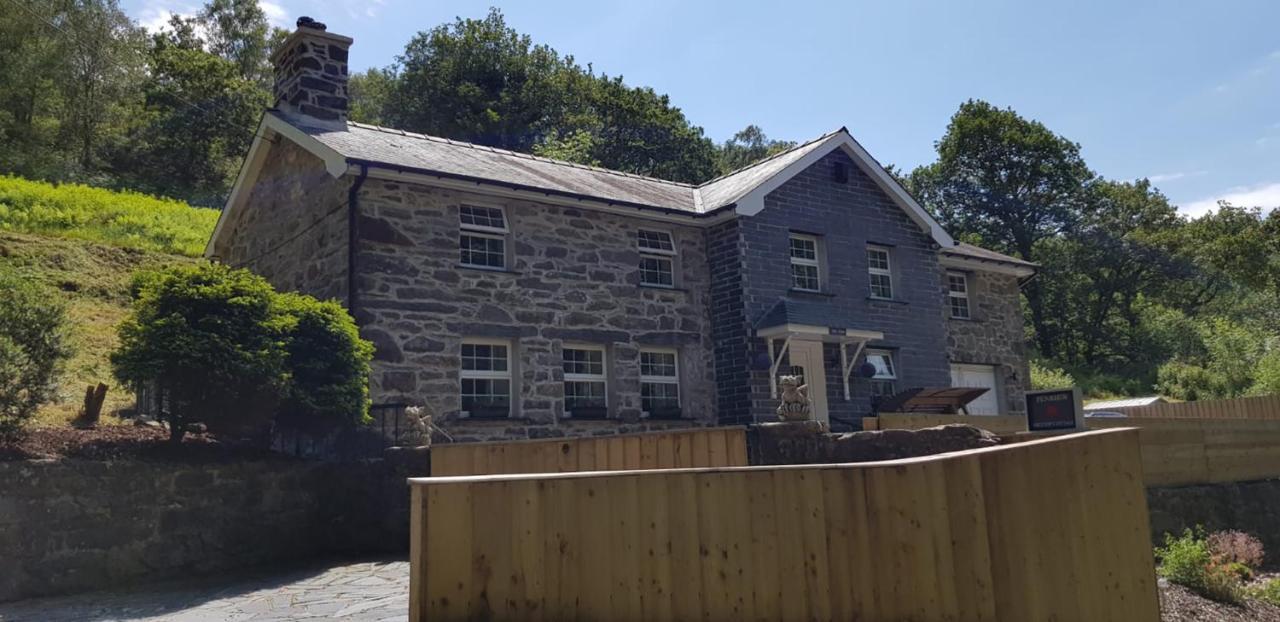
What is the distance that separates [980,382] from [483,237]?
13.4m

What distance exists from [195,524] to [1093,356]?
1810 inches

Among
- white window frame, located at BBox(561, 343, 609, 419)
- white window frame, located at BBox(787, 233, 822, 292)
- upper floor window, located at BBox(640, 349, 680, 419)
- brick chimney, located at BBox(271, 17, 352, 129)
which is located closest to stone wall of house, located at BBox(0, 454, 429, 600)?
white window frame, located at BBox(561, 343, 609, 419)

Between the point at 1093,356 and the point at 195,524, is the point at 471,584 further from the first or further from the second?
the point at 1093,356

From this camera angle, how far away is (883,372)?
19.7m

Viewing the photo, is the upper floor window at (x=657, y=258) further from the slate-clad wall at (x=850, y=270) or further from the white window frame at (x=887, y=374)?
the white window frame at (x=887, y=374)

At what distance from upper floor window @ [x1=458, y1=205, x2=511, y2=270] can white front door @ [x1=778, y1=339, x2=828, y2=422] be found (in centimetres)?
582

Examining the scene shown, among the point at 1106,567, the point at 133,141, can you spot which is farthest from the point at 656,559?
the point at 133,141

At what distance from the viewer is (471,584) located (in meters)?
6.06

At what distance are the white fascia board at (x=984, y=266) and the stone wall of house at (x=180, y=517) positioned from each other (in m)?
15.3

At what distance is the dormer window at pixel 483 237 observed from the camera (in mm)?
15695

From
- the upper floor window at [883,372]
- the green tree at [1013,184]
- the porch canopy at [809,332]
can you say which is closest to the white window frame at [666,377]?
the porch canopy at [809,332]

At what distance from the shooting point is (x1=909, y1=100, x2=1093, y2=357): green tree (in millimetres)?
45844

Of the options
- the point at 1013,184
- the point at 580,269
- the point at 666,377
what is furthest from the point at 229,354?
the point at 1013,184

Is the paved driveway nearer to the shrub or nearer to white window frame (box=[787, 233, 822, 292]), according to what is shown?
the shrub
